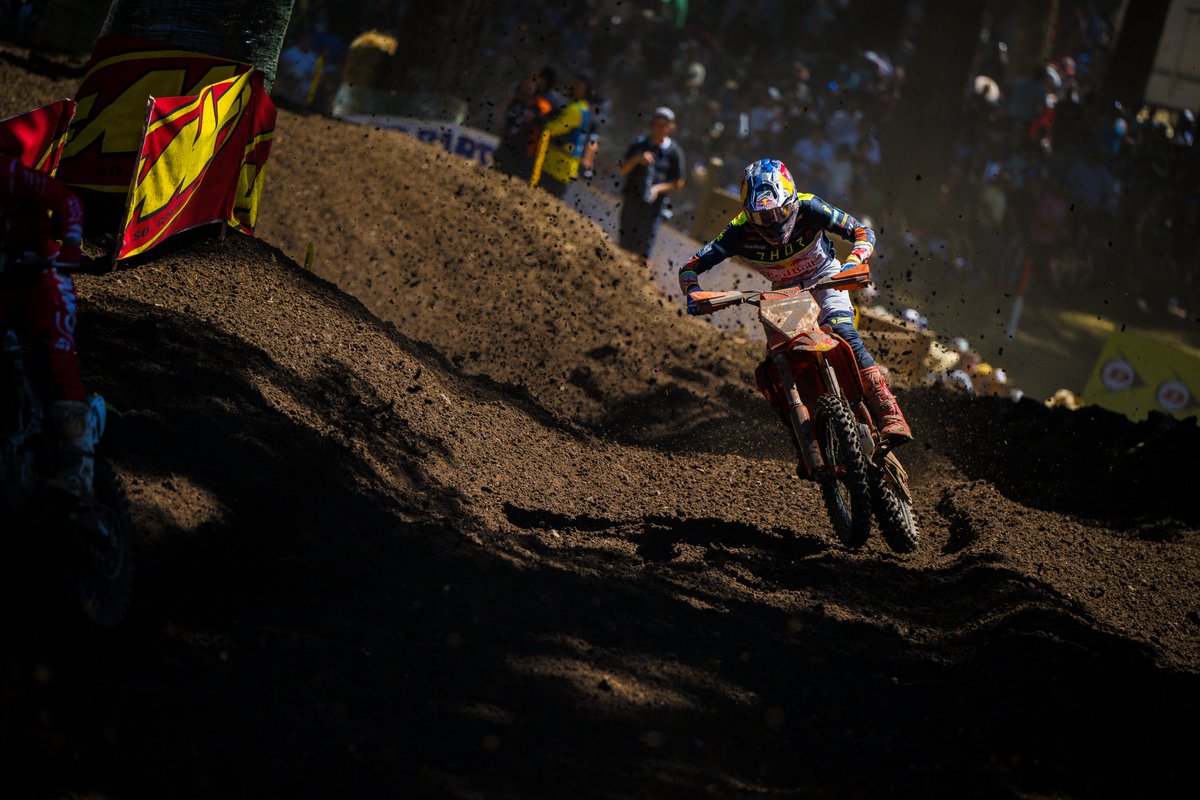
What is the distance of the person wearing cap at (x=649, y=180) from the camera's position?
51.6ft

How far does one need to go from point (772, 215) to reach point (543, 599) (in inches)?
131

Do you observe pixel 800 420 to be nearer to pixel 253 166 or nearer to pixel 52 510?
pixel 52 510

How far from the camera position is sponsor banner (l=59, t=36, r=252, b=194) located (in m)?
8.69

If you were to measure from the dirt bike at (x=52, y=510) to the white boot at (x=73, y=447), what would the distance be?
0.07 meters

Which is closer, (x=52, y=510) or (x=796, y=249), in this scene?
(x=52, y=510)

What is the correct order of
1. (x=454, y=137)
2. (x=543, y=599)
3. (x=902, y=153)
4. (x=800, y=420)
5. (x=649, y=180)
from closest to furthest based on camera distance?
1. (x=543, y=599)
2. (x=800, y=420)
3. (x=649, y=180)
4. (x=454, y=137)
5. (x=902, y=153)

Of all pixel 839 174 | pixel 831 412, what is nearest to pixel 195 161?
pixel 831 412

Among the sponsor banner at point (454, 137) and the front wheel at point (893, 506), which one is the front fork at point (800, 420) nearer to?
the front wheel at point (893, 506)

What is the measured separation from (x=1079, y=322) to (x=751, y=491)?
650 inches

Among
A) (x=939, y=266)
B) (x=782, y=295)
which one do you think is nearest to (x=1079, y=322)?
(x=939, y=266)

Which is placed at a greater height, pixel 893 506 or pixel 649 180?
pixel 649 180

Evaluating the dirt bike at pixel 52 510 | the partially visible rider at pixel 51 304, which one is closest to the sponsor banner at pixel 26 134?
the partially visible rider at pixel 51 304

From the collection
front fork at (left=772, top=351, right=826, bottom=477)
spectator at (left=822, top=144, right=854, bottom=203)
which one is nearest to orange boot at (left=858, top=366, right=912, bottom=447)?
front fork at (left=772, top=351, right=826, bottom=477)

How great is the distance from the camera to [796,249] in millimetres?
8336
